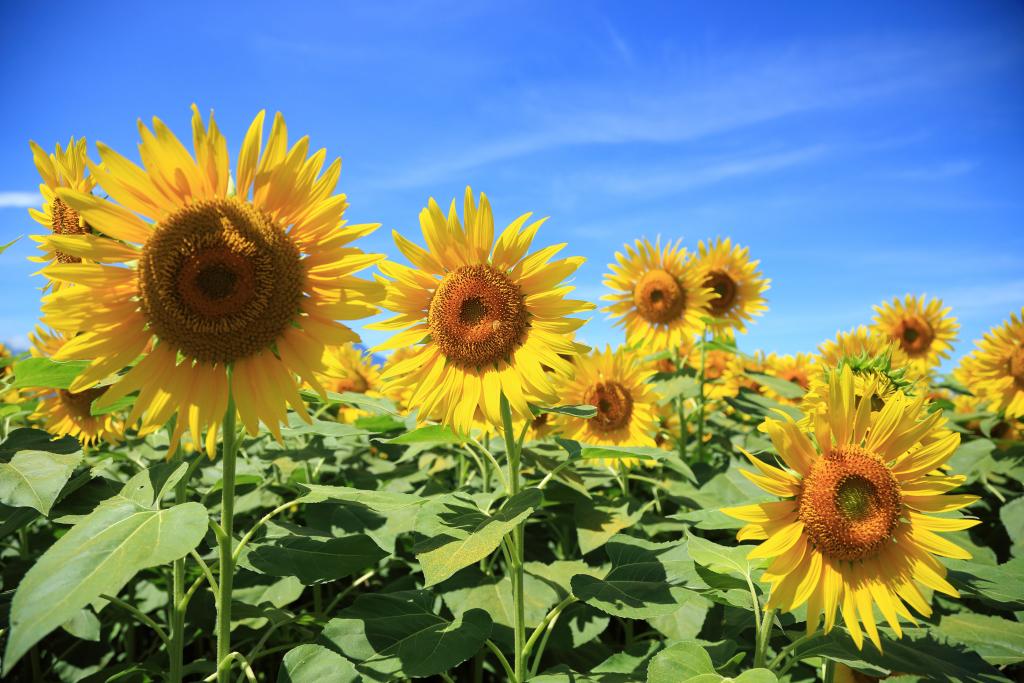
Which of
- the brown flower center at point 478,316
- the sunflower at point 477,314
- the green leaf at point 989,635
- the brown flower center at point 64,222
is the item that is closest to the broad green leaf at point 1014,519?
the green leaf at point 989,635

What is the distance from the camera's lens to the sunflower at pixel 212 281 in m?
1.97

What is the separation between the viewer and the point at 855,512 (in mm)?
2238

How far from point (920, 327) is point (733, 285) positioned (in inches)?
115

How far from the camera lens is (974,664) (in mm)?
2295

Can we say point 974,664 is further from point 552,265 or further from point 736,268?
point 736,268

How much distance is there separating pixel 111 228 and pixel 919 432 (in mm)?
2674

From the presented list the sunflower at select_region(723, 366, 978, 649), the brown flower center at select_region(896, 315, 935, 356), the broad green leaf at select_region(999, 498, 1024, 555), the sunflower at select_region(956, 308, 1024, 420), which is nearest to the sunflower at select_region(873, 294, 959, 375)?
the brown flower center at select_region(896, 315, 935, 356)

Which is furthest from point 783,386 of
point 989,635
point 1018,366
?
point 989,635

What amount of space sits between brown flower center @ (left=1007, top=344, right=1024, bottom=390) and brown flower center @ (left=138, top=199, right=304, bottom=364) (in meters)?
5.85

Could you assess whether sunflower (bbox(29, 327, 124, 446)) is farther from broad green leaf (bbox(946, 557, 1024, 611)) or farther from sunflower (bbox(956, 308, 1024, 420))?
sunflower (bbox(956, 308, 1024, 420))

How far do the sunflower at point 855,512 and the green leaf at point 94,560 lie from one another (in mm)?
1615

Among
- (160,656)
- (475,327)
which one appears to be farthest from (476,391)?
(160,656)

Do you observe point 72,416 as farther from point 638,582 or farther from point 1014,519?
point 1014,519

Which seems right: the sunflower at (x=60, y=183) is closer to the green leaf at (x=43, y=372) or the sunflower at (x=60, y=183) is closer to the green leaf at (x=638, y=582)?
the green leaf at (x=43, y=372)
